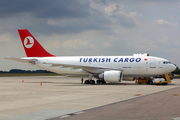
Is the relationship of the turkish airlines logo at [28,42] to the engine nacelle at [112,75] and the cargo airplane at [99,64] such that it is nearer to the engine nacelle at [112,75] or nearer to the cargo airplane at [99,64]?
the cargo airplane at [99,64]

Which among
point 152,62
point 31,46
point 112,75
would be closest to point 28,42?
point 31,46

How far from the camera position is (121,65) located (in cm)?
3309

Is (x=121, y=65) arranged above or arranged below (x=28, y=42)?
below

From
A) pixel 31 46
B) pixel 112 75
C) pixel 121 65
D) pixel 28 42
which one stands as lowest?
pixel 112 75

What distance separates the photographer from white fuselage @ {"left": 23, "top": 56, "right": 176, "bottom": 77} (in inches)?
1264

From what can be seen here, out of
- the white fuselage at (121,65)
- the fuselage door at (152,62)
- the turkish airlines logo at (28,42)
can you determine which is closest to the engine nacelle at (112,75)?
the white fuselage at (121,65)

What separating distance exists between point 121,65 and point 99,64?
3.35 metres

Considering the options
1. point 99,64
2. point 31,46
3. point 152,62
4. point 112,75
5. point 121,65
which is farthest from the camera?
point 31,46

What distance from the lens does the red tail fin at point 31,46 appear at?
125ft

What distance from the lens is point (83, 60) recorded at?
3566 cm

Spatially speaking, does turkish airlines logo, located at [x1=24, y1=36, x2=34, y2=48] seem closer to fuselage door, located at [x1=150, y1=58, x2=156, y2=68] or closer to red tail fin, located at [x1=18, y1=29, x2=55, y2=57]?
red tail fin, located at [x1=18, y1=29, x2=55, y2=57]

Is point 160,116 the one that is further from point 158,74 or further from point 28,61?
point 28,61

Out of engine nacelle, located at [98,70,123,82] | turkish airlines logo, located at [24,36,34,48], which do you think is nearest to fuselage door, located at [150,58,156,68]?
engine nacelle, located at [98,70,123,82]

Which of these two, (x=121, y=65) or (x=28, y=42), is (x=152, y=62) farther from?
(x=28, y=42)
